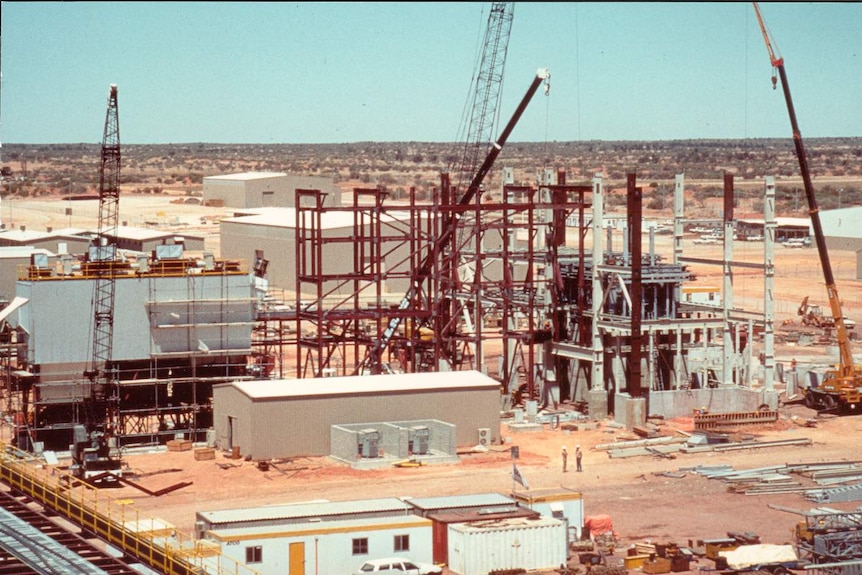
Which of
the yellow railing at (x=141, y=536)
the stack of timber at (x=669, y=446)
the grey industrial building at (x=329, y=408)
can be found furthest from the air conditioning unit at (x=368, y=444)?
the yellow railing at (x=141, y=536)

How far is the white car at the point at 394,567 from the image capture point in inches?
1473

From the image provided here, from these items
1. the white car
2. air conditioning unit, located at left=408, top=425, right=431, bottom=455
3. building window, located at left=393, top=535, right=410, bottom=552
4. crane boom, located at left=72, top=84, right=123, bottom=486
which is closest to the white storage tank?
the white car

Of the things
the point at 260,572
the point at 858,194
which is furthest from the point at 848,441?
the point at 858,194

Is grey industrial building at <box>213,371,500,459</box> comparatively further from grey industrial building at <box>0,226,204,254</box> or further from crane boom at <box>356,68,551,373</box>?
grey industrial building at <box>0,226,204,254</box>

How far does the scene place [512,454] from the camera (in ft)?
172

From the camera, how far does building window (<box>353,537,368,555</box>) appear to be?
38094mm

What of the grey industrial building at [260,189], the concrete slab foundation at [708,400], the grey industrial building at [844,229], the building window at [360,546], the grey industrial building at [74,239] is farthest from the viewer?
the grey industrial building at [260,189]

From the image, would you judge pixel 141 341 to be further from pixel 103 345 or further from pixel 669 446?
pixel 669 446

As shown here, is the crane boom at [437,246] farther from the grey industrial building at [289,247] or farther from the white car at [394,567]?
the white car at [394,567]

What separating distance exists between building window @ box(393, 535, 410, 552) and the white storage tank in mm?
1050

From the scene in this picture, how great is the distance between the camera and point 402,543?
38781mm

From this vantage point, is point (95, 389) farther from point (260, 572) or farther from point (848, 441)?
point (848, 441)

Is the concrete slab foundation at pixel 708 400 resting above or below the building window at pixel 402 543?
above

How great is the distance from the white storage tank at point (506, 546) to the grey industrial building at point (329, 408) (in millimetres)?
15192
